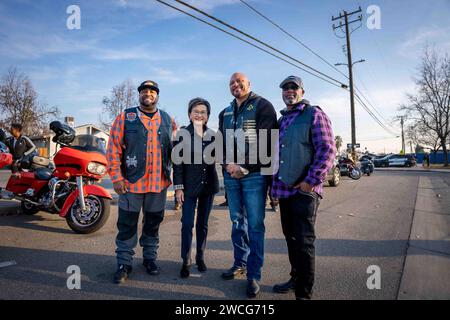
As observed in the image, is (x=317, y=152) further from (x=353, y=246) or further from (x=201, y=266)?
(x=353, y=246)

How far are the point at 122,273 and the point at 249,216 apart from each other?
1406mm

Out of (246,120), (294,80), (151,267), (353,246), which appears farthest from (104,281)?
(353,246)

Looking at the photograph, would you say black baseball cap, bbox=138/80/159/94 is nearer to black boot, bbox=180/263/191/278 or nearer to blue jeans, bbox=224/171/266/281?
blue jeans, bbox=224/171/266/281

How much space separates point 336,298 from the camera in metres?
2.26

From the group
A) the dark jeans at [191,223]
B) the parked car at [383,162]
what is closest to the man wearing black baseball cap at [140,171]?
the dark jeans at [191,223]

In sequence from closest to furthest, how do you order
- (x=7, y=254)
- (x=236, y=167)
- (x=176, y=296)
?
(x=176, y=296) < (x=236, y=167) < (x=7, y=254)

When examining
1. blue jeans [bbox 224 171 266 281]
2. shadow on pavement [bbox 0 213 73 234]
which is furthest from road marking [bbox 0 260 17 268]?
blue jeans [bbox 224 171 266 281]

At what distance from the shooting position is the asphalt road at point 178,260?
2.38m

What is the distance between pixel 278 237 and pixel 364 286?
1704 millimetres

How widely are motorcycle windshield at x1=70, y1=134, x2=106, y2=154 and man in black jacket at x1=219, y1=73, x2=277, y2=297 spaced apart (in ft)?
8.91

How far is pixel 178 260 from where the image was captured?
10.5ft

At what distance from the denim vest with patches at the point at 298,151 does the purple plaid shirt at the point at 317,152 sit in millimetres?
45
